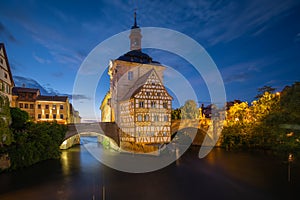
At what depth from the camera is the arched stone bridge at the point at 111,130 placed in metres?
27.1

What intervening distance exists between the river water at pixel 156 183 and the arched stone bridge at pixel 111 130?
20.9 ft

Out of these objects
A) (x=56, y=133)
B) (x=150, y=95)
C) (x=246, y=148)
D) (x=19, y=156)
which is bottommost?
(x=246, y=148)

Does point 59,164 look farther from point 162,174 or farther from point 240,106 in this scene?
point 240,106

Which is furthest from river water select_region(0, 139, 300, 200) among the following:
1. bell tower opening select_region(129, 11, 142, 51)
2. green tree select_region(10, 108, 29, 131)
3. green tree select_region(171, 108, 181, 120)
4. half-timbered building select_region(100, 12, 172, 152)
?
bell tower opening select_region(129, 11, 142, 51)

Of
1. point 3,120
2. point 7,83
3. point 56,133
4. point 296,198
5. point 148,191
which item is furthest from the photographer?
point 56,133

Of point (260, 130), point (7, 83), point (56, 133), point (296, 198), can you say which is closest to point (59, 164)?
point (56, 133)

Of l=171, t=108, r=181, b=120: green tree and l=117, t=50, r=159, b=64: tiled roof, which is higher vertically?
l=117, t=50, r=159, b=64: tiled roof

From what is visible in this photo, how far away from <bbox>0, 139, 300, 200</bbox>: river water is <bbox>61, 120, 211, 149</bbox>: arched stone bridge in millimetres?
6361

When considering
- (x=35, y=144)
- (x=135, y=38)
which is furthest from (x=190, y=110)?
(x=35, y=144)

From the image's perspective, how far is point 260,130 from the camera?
→ 30.4 m

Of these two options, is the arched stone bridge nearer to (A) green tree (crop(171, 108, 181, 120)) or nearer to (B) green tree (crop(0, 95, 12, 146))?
(A) green tree (crop(171, 108, 181, 120))

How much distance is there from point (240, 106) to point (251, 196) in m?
24.9

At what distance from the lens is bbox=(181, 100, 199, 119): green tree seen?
1654 inches

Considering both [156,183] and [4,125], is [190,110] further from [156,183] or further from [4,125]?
[4,125]
